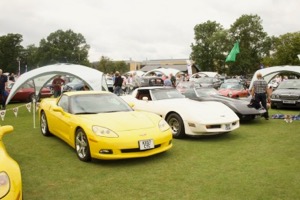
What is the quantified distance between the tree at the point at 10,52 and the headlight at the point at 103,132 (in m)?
82.1

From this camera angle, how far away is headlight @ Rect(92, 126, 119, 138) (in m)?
5.11

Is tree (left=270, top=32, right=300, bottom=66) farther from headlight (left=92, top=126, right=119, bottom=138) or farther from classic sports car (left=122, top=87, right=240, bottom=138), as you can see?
headlight (left=92, top=126, right=119, bottom=138)

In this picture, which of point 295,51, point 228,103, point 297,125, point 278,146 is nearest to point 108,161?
point 278,146

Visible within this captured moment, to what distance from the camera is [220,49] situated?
65.2 metres

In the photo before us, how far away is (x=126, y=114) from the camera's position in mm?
6051

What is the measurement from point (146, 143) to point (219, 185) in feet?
5.02

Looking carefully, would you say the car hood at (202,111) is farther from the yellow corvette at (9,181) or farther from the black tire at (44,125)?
the yellow corvette at (9,181)

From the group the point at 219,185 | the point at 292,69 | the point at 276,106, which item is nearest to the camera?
the point at 219,185

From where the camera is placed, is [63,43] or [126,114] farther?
[63,43]

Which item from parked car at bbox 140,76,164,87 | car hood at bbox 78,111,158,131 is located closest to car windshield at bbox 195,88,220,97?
car hood at bbox 78,111,158,131

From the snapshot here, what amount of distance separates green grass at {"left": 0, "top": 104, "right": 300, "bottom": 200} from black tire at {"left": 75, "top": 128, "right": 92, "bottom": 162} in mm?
135

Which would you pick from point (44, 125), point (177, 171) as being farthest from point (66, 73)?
point (177, 171)

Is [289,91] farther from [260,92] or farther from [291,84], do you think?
[260,92]

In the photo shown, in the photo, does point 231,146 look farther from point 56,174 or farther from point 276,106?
point 276,106
